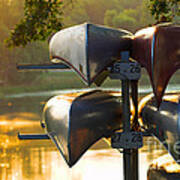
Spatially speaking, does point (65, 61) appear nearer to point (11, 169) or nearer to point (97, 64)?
point (97, 64)

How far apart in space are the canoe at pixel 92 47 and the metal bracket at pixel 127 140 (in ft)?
1.04

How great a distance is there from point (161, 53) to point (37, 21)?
9.19 ft

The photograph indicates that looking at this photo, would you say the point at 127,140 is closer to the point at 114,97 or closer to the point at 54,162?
the point at 114,97

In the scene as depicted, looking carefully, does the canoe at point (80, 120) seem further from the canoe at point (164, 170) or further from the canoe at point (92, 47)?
the canoe at point (164, 170)

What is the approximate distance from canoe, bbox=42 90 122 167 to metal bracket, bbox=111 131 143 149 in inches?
1.6

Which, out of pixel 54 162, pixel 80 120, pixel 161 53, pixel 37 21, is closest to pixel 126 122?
pixel 80 120

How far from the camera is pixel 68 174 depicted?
5.87 metres

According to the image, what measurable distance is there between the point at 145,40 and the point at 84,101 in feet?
1.29

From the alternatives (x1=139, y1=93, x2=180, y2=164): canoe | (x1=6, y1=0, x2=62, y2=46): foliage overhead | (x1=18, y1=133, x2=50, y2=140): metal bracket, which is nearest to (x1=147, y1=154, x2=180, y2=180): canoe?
(x1=139, y1=93, x2=180, y2=164): canoe

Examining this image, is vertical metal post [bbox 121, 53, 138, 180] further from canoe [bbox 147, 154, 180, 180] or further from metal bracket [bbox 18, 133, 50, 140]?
metal bracket [bbox 18, 133, 50, 140]

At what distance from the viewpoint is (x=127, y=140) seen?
7.44 feet

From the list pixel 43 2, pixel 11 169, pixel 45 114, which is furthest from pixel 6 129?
pixel 45 114

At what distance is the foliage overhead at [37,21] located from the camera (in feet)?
15.1

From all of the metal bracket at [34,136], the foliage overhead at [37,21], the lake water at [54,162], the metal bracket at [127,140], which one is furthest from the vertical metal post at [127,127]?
the lake water at [54,162]
